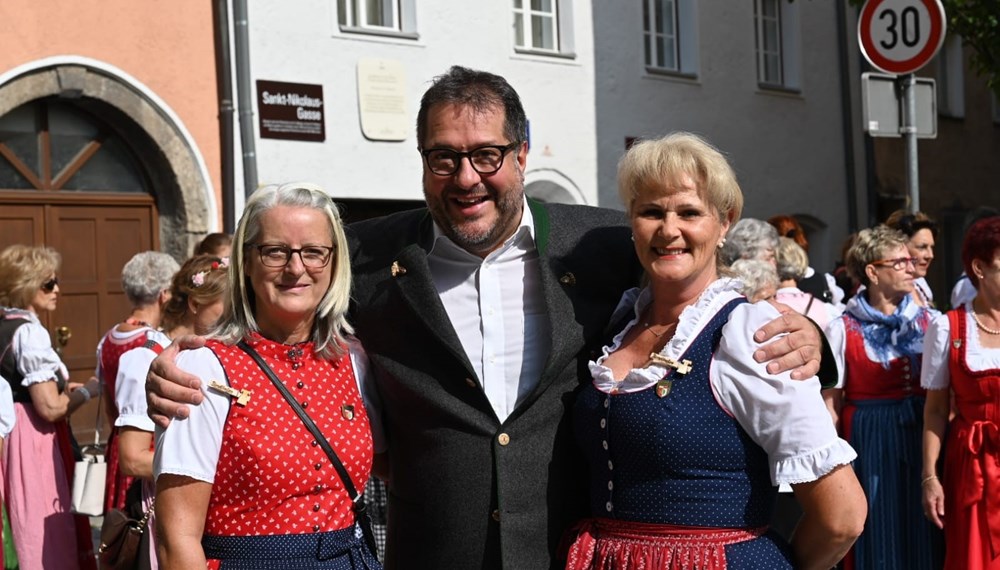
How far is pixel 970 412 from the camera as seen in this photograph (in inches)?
236

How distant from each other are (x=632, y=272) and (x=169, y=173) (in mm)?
8555

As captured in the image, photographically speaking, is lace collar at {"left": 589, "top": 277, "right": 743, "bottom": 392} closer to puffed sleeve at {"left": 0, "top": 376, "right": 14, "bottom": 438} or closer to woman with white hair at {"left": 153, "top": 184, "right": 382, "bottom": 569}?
woman with white hair at {"left": 153, "top": 184, "right": 382, "bottom": 569}

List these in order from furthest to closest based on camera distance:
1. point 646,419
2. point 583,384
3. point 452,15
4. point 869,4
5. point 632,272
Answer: point 452,15 < point 869,4 < point 632,272 < point 583,384 < point 646,419

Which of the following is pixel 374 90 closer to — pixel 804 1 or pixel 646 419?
pixel 804 1

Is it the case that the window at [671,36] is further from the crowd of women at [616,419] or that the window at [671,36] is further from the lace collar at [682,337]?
the lace collar at [682,337]

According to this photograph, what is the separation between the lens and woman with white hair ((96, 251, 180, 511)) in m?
6.27

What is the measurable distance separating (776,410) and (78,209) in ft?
30.4

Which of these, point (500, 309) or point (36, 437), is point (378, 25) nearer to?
point (36, 437)

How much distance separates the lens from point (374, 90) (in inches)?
505

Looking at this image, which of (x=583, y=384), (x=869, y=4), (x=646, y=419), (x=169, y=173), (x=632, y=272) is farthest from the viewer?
(x=169, y=173)

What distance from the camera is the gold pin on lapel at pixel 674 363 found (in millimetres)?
3111

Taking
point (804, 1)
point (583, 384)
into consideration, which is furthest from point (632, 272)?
point (804, 1)

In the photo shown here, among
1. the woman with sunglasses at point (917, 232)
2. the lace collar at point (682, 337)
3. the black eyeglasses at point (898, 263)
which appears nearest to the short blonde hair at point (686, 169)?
the lace collar at point (682, 337)

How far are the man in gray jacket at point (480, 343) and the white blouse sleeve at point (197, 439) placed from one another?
0.09m
